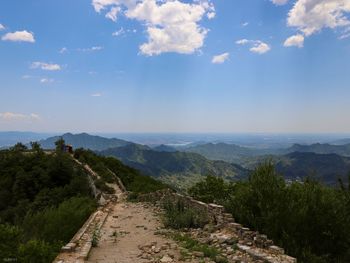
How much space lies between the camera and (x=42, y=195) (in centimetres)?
3164

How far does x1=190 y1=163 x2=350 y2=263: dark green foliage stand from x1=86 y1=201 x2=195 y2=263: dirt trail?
11.3ft

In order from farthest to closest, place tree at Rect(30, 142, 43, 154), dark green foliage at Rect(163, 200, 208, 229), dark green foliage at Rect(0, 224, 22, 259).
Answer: tree at Rect(30, 142, 43, 154) → dark green foliage at Rect(163, 200, 208, 229) → dark green foliage at Rect(0, 224, 22, 259)

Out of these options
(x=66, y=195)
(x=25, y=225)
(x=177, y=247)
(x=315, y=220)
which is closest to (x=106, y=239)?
(x=177, y=247)

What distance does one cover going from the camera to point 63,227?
16.9 meters

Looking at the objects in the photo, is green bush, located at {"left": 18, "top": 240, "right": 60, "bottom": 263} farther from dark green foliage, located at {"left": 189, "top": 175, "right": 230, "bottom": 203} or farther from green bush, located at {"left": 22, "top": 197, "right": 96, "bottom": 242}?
dark green foliage, located at {"left": 189, "top": 175, "right": 230, "bottom": 203}

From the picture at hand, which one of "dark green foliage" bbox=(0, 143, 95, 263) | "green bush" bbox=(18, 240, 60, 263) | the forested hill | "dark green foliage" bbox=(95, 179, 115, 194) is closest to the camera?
"green bush" bbox=(18, 240, 60, 263)

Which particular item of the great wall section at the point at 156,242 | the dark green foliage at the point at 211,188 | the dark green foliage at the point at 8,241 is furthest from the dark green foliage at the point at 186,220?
the dark green foliage at the point at 211,188

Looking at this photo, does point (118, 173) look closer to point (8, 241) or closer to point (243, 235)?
point (8, 241)

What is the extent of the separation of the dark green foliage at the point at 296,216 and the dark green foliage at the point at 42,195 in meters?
8.37

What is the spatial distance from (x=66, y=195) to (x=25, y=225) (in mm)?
8232

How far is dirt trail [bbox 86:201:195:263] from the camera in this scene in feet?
32.0

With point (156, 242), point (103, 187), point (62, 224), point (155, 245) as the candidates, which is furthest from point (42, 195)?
point (155, 245)

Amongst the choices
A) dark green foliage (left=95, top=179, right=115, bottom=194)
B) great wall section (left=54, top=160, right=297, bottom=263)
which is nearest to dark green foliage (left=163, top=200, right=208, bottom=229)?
great wall section (left=54, top=160, right=297, bottom=263)

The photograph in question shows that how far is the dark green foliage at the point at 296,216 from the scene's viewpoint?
39.1 feet
